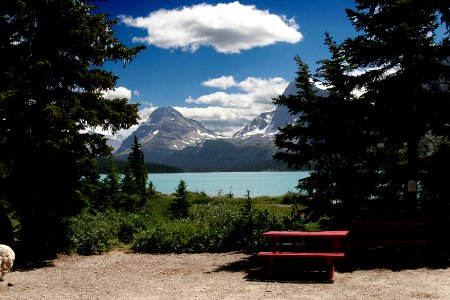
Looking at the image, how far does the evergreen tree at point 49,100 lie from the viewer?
13.2 meters

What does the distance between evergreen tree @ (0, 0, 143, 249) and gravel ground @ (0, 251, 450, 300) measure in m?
3.02

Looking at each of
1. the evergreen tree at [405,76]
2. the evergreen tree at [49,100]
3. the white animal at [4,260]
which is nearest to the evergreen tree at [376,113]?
the evergreen tree at [405,76]

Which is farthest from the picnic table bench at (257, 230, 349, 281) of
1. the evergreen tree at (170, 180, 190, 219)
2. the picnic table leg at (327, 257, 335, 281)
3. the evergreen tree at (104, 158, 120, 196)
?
the evergreen tree at (104, 158, 120, 196)

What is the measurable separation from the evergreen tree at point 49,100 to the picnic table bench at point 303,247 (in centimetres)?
708

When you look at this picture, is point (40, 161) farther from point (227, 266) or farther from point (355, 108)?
point (355, 108)

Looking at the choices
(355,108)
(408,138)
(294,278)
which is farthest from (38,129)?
(408,138)

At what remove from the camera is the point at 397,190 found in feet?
48.6

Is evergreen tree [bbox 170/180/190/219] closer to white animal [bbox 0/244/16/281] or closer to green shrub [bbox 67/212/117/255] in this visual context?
green shrub [bbox 67/212/117/255]

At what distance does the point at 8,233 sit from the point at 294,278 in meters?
10.7

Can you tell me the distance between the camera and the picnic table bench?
10.7 metres

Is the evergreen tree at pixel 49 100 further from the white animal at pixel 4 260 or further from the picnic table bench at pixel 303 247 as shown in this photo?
the picnic table bench at pixel 303 247

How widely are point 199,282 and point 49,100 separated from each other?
8.10m

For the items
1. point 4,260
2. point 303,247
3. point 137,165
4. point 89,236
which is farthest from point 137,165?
point 303,247

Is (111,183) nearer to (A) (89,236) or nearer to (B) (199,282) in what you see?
(A) (89,236)
